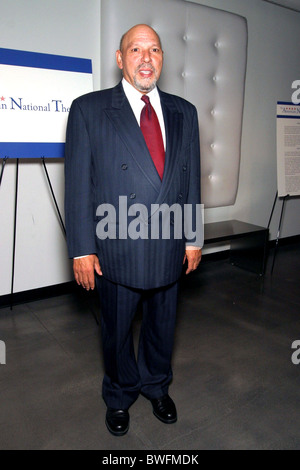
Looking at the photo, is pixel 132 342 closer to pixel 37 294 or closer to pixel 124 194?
pixel 124 194

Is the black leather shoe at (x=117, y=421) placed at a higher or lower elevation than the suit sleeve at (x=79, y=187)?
lower

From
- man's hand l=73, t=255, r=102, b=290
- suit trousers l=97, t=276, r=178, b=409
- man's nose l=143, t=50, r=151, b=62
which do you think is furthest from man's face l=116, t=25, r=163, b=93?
suit trousers l=97, t=276, r=178, b=409

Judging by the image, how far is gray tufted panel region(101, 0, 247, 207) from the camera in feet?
9.72

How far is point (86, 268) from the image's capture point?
1690 millimetres

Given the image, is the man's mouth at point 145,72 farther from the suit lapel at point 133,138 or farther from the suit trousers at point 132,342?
the suit trousers at point 132,342

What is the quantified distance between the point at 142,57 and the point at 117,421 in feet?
5.15

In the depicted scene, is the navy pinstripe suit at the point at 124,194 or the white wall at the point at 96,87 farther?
the white wall at the point at 96,87

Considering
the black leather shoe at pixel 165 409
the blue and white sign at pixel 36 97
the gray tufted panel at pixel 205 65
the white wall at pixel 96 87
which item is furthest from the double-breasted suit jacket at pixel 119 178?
the gray tufted panel at pixel 205 65

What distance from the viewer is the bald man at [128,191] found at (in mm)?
1593

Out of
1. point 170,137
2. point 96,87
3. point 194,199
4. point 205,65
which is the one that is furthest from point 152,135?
point 205,65

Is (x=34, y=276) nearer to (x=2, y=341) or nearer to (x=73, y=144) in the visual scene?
(x=2, y=341)

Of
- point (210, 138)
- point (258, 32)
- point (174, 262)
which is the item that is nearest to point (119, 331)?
point (174, 262)

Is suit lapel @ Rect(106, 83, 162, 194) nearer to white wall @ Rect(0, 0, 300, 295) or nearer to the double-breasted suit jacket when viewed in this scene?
the double-breasted suit jacket

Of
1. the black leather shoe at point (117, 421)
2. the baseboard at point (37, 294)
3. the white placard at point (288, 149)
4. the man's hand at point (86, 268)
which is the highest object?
the white placard at point (288, 149)
